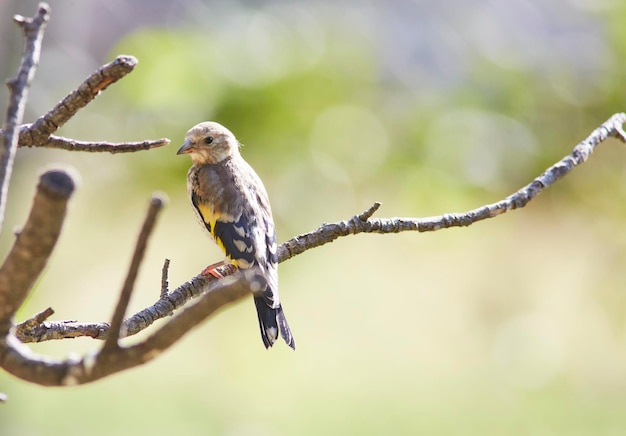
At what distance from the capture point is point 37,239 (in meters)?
0.87

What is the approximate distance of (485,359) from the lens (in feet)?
26.0

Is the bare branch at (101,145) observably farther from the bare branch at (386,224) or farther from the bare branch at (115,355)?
the bare branch at (115,355)

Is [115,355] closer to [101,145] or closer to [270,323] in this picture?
[101,145]

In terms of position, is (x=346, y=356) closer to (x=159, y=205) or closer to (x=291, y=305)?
(x=291, y=305)

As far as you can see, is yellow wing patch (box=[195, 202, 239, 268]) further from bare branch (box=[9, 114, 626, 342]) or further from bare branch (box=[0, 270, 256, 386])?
bare branch (box=[0, 270, 256, 386])

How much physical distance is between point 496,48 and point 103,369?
18.4 ft

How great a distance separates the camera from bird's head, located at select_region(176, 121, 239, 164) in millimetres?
3441

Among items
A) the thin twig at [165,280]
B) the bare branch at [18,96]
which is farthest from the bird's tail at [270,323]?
the bare branch at [18,96]

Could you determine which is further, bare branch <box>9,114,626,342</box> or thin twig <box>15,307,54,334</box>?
bare branch <box>9,114,626,342</box>

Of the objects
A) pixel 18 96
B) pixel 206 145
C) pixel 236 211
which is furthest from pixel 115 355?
pixel 206 145

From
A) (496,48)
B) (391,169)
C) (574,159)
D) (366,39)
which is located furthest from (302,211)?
(574,159)

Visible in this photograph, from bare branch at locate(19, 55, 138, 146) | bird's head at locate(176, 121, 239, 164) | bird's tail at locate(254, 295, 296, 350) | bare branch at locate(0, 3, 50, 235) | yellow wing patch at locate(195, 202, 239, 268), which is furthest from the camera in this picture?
bird's head at locate(176, 121, 239, 164)

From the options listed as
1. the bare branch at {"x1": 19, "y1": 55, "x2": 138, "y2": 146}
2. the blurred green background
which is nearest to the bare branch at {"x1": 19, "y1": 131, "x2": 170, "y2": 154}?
the bare branch at {"x1": 19, "y1": 55, "x2": 138, "y2": 146}

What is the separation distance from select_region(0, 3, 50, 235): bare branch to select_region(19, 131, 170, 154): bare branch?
42cm
